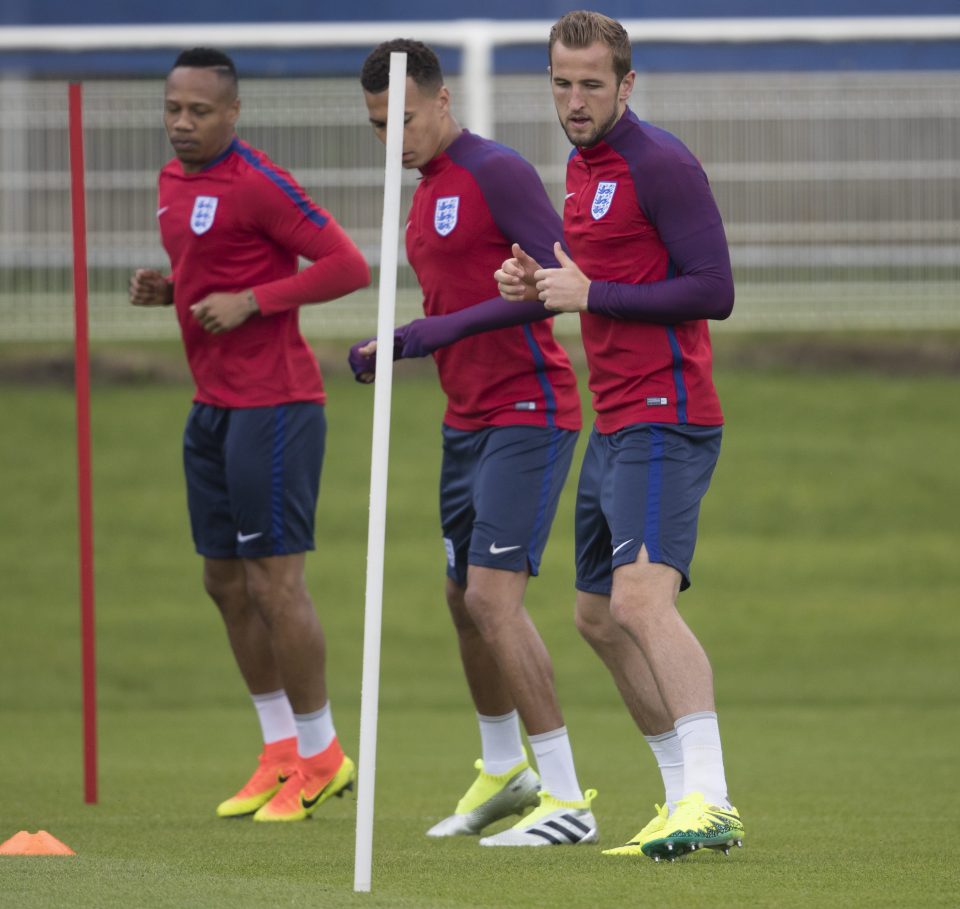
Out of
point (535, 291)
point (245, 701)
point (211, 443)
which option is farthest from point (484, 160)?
point (245, 701)

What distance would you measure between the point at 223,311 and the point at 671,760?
88.0 inches

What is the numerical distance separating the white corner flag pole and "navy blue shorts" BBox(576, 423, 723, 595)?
0.85 meters

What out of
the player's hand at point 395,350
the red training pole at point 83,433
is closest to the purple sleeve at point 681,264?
the player's hand at point 395,350

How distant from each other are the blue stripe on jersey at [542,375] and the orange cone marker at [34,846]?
6.43 feet

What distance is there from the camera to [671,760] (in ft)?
17.6

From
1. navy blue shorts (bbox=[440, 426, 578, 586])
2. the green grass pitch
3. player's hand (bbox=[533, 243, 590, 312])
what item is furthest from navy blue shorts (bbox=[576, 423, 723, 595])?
the green grass pitch

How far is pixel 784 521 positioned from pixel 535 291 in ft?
26.3

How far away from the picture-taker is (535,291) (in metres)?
5.23

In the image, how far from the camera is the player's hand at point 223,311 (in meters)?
6.35

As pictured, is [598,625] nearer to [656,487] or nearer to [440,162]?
[656,487]

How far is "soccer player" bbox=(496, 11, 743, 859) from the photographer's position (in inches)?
194

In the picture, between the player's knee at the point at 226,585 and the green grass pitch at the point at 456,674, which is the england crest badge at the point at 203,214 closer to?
the player's knee at the point at 226,585

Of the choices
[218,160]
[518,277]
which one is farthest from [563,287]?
[218,160]

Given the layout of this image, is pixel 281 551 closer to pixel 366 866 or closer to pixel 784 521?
pixel 366 866
